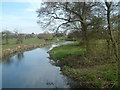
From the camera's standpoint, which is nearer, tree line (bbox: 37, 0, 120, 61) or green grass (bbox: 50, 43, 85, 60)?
tree line (bbox: 37, 0, 120, 61)

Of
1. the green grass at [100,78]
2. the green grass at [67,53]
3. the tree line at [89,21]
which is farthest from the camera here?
the green grass at [67,53]

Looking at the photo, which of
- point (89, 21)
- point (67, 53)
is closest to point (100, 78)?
point (89, 21)

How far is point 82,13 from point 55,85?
714 cm

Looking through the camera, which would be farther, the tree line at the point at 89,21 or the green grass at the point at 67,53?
the green grass at the point at 67,53

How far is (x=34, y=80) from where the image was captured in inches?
397

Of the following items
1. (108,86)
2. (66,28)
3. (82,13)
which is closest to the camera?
(108,86)

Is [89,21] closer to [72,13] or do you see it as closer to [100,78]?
[72,13]

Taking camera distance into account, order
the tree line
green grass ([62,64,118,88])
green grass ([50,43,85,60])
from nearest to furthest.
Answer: green grass ([62,64,118,88])
the tree line
green grass ([50,43,85,60])

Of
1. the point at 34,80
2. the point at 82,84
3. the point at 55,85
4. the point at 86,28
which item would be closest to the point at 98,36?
the point at 86,28

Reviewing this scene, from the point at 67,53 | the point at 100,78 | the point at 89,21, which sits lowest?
the point at 100,78

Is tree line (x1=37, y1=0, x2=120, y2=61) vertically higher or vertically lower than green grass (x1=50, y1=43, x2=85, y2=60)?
higher

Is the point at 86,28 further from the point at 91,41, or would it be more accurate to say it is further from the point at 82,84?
the point at 82,84

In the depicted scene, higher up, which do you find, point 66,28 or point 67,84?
point 66,28

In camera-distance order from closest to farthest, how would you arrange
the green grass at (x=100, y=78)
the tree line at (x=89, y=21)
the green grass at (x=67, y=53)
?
1. the green grass at (x=100, y=78)
2. the tree line at (x=89, y=21)
3. the green grass at (x=67, y=53)
